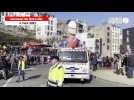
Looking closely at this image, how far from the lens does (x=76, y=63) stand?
21.5m

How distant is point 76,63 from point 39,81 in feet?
8.13

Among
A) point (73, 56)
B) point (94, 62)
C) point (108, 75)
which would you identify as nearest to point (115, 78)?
point (108, 75)

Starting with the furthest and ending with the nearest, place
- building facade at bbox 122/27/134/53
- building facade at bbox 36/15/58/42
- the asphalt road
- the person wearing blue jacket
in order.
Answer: the person wearing blue jacket, building facade at bbox 122/27/134/53, building facade at bbox 36/15/58/42, the asphalt road

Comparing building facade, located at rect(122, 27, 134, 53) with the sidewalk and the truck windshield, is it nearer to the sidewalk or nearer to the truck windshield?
the sidewalk

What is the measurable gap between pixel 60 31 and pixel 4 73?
8.52ft

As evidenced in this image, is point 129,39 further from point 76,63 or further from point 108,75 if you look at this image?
point 108,75

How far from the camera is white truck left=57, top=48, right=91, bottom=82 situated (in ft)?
69.2

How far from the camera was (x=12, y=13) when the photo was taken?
18078 mm
